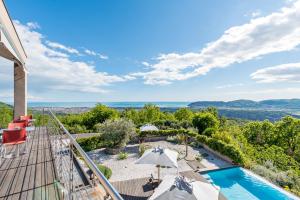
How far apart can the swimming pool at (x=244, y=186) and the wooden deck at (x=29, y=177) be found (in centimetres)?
789

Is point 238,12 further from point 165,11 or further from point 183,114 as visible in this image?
point 183,114

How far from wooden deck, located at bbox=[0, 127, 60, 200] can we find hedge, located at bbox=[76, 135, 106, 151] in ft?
31.1

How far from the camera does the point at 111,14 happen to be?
1437cm

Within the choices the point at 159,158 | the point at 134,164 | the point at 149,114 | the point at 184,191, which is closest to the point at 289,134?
the point at 149,114

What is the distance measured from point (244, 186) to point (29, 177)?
9.85 metres

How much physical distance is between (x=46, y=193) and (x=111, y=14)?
14285 millimetres

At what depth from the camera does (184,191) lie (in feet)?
15.8

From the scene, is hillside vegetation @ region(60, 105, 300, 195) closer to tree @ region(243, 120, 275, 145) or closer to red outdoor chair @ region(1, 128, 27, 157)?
tree @ region(243, 120, 275, 145)

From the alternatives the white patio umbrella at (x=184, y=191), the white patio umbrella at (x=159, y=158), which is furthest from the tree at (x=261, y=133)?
the white patio umbrella at (x=184, y=191)

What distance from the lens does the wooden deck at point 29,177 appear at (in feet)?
8.77

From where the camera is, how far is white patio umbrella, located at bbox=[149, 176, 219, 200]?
4.71 m

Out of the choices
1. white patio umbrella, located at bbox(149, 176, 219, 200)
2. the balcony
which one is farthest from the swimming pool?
the balcony

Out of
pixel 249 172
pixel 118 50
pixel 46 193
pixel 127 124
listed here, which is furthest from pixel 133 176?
pixel 118 50

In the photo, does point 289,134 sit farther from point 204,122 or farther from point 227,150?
point 227,150
